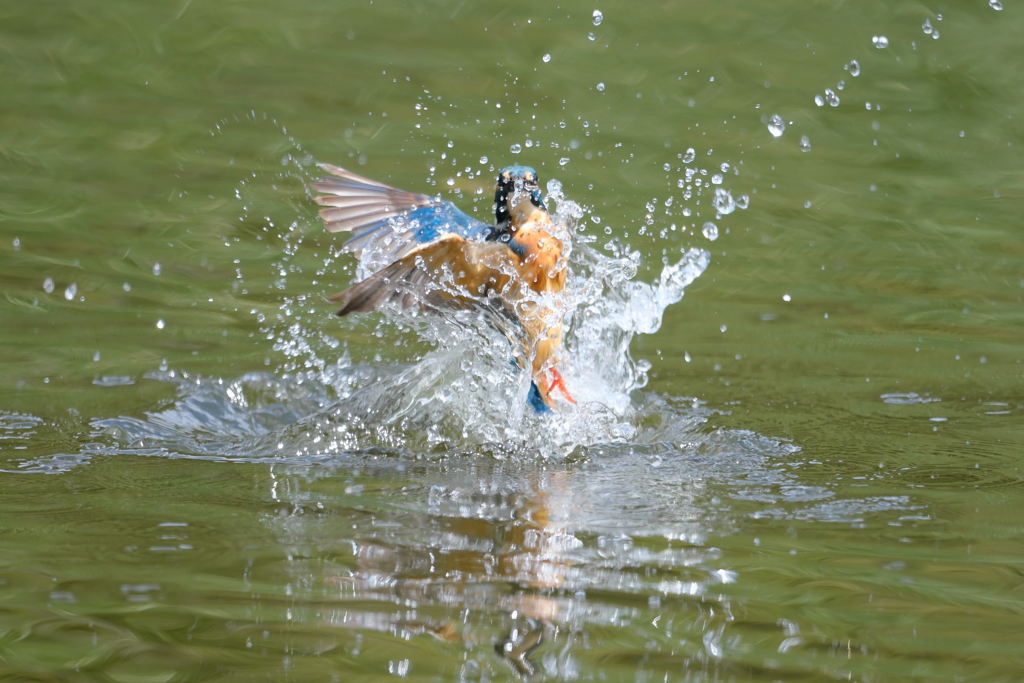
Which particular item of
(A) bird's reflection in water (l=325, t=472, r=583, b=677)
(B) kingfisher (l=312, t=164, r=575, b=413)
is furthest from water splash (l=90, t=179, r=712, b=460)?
(A) bird's reflection in water (l=325, t=472, r=583, b=677)

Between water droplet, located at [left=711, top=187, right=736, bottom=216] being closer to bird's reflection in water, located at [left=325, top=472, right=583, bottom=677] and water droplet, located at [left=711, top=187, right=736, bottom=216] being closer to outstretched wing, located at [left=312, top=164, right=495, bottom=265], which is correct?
outstretched wing, located at [left=312, top=164, right=495, bottom=265]

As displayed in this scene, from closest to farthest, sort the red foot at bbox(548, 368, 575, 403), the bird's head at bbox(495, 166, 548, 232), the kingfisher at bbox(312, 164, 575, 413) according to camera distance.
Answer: the kingfisher at bbox(312, 164, 575, 413), the bird's head at bbox(495, 166, 548, 232), the red foot at bbox(548, 368, 575, 403)

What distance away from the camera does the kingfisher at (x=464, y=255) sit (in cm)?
446

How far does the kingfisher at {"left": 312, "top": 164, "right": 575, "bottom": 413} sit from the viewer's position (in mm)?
4457

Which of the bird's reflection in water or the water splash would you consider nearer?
the bird's reflection in water

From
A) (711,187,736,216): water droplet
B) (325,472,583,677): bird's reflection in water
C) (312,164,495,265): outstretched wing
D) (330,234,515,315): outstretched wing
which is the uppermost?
(711,187,736,216): water droplet

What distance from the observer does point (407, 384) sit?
4.91m

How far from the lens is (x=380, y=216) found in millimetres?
5004

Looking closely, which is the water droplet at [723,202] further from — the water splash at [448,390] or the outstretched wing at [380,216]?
the outstretched wing at [380,216]

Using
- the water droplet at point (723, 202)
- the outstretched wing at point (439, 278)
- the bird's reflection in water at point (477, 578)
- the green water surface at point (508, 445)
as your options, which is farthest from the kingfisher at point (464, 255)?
the water droplet at point (723, 202)

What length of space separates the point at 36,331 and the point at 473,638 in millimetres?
3669

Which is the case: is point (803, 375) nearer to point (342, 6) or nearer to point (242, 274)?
point (242, 274)

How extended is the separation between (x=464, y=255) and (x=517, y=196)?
0.39 meters

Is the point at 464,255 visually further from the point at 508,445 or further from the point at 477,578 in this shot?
the point at 477,578
